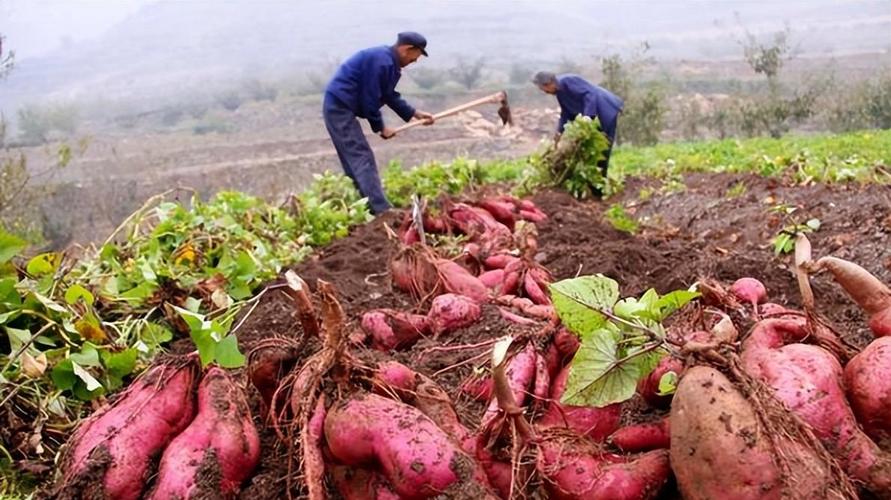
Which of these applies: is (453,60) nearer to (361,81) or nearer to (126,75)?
(126,75)

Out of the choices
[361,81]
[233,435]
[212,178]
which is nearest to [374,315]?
[233,435]

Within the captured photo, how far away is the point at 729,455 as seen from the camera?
1.55 meters

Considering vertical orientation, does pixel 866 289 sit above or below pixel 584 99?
above

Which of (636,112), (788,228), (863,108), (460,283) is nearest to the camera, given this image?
(460,283)

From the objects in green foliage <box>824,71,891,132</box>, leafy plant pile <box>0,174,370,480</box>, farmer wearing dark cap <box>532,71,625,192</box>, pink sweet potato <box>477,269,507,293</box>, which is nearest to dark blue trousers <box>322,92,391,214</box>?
leafy plant pile <box>0,174,370,480</box>

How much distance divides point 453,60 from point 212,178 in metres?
35.1

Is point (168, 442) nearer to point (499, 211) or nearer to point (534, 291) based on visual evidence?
point (534, 291)

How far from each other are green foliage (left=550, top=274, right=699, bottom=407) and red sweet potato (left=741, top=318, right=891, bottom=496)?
0.24m

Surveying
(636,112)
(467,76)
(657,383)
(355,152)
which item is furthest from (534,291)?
(467,76)

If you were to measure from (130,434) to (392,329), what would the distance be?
97 cm

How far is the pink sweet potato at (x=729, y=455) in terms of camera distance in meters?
1.53

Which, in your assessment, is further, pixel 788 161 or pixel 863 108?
pixel 863 108

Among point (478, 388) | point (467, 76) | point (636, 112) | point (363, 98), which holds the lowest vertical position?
point (467, 76)

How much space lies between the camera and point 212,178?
19.2 m
